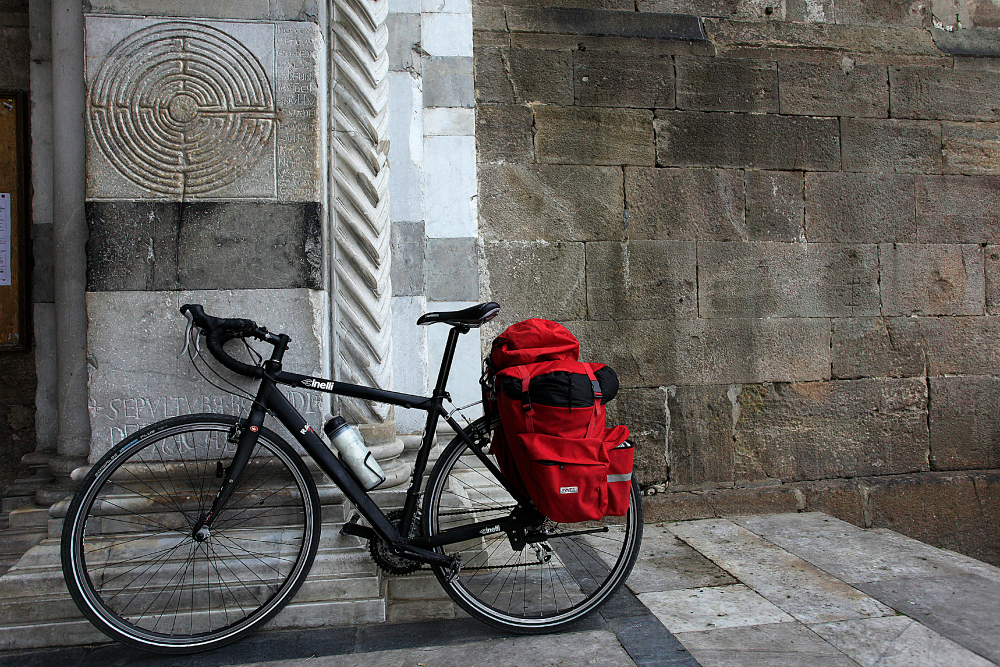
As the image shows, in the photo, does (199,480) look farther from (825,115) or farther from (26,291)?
(825,115)

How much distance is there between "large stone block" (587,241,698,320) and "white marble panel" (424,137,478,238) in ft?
2.43

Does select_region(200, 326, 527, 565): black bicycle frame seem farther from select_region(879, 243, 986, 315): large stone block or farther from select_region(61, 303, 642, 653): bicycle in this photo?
select_region(879, 243, 986, 315): large stone block

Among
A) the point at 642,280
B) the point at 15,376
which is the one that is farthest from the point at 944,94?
the point at 15,376

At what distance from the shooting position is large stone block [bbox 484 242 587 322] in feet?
11.5

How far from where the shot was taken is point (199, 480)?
240cm

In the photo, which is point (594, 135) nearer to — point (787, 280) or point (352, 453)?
point (787, 280)

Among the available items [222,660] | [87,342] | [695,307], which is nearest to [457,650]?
[222,660]

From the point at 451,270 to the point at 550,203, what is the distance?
69cm

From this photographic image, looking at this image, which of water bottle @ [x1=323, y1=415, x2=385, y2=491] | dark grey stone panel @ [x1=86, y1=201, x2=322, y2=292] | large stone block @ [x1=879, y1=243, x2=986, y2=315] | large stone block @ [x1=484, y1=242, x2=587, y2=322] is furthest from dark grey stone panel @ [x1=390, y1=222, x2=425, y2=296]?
large stone block @ [x1=879, y1=243, x2=986, y2=315]

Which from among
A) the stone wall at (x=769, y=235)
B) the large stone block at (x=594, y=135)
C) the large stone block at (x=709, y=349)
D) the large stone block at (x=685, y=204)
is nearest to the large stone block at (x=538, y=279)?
the stone wall at (x=769, y=235)

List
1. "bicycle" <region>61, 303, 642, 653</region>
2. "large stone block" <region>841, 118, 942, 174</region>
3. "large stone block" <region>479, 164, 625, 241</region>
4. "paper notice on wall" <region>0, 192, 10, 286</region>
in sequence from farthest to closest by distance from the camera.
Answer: "large stone block" <region>841, 118, 942, 174</region> → "large stone block" <region>479, 164, 625, 241</region> → "paper notice on wall" <region>0, 192, 10, 286</region> → "bicycle" <region>61, 303, 642, 653</region>

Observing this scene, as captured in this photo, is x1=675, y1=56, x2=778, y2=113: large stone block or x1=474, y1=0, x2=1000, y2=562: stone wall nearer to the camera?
x1=474, y1=0, x2=1000, y2=562: stone wall

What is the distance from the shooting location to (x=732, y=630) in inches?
86.8

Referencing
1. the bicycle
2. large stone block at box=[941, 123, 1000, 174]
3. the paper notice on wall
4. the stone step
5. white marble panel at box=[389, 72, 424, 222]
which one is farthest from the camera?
large stone block at box=[941, 123, 1000, 174]
